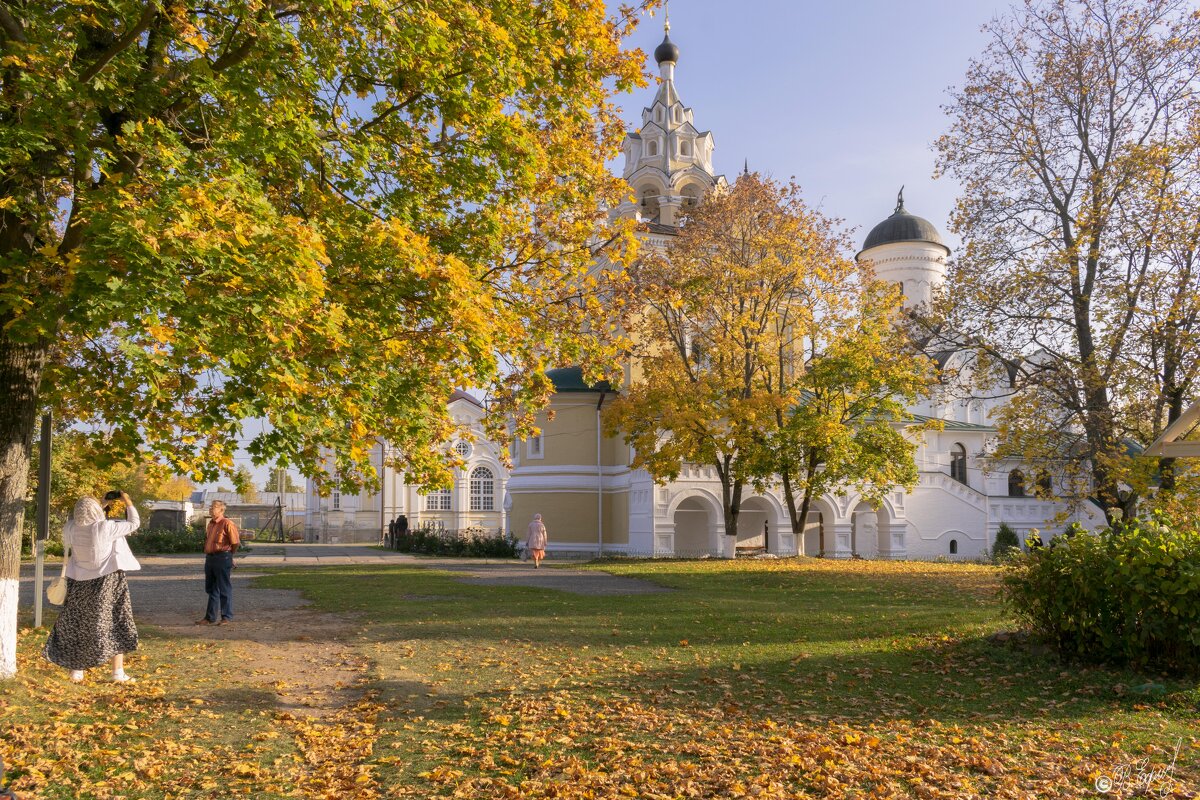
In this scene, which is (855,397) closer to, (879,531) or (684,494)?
(684,494)

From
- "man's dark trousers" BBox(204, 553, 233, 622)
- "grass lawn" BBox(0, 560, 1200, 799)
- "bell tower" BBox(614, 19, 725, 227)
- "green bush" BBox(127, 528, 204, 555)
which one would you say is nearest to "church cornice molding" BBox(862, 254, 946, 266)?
"bell tower" BBox(614, 19, 725, 227)

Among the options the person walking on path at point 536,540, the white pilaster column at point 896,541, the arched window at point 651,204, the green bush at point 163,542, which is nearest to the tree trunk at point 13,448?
the person walking on path at point 536,540

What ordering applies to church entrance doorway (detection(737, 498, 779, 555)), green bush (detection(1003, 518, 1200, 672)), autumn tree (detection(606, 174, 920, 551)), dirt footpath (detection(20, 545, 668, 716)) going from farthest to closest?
church entrance doorway (detection(737, 498, 779, 555)) < autumn tree (detection(606, 174, 920, 551)) < dirt footpath (detection(20, 545, 668, 716)) < green bush (detection(1003, 518, 1200, 672))

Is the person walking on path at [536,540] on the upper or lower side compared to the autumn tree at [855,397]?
lower

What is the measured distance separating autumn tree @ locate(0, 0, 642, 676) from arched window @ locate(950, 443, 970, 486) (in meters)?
36.3

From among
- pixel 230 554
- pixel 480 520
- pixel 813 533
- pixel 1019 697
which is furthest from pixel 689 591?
pixel 480 520

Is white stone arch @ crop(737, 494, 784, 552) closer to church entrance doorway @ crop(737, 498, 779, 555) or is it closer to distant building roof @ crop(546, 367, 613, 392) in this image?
church entrance doorway @ crop(737, 498, 779, 555)

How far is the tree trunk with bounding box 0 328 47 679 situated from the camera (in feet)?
24.7

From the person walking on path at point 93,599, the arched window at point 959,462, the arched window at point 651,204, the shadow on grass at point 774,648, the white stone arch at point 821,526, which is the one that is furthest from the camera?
the arched window at point 959,462

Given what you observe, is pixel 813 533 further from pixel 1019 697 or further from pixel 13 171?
pixel 13 171

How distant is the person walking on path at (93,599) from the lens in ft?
24.3

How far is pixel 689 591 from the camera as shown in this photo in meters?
16.6

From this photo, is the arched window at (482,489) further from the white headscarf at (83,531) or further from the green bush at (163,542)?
the white headscarf at (83,531)

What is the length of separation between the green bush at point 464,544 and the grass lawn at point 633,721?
21285mm
